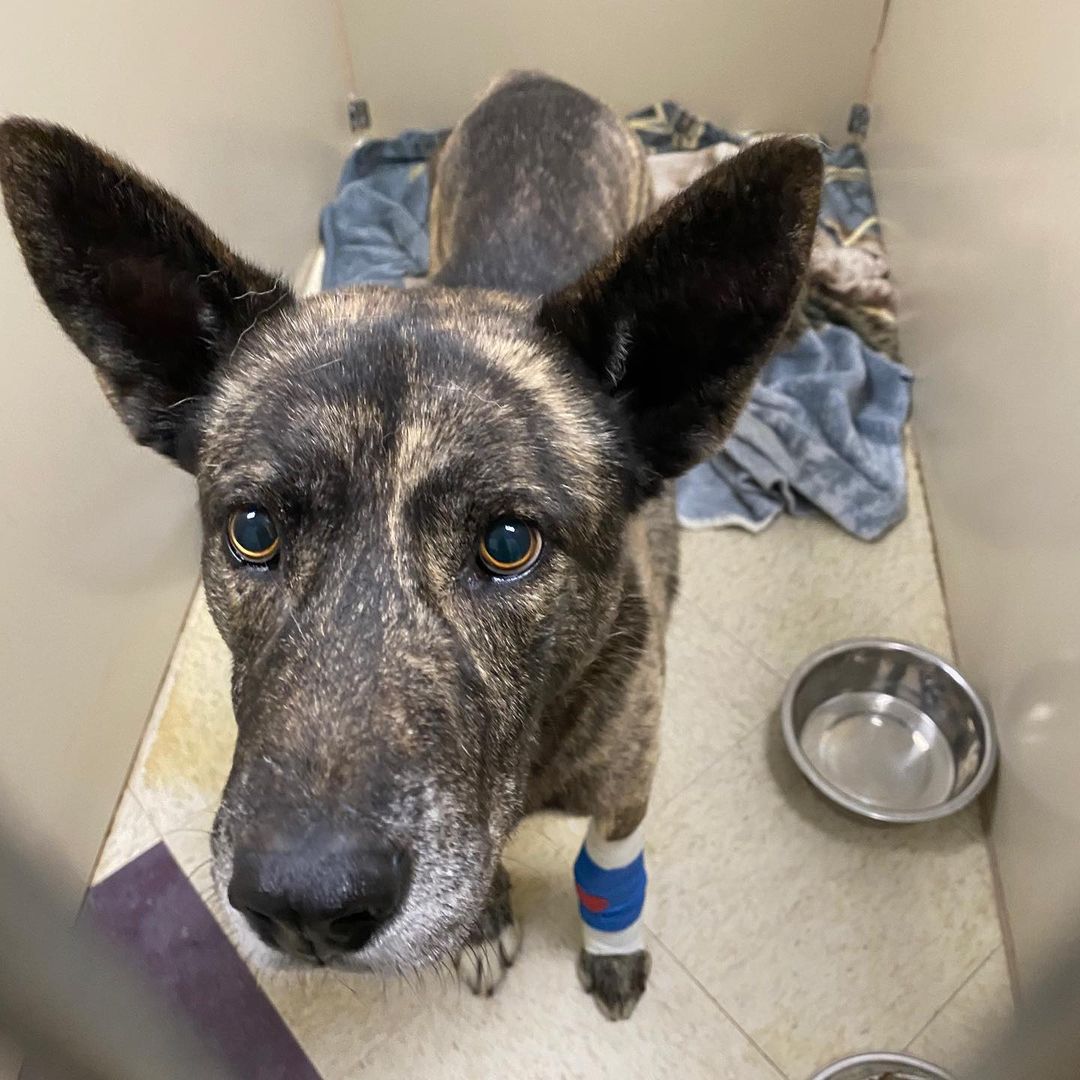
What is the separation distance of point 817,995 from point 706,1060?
29 cm

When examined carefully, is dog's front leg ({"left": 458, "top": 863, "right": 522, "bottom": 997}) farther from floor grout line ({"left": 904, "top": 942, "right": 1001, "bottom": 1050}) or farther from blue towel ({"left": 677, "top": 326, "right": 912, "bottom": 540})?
blue towel ({"left": 677, "top": 326, "right": 912, "bottom": 540})

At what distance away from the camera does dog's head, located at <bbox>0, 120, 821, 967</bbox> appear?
1.08 meters

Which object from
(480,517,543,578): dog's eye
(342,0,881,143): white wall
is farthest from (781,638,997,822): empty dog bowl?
(342,0,881,143): white wall

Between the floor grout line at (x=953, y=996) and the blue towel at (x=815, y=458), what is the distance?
1.24 meters

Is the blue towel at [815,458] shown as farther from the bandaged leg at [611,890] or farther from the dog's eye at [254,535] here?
the dog's eye at [254,535]

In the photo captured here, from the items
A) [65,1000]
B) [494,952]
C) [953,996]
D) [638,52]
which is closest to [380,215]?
[638,52]

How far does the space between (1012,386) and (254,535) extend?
2.00 meters

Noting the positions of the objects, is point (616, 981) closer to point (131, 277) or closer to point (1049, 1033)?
point (1049, 1033)

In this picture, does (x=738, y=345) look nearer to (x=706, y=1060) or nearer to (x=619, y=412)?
(x=619, y=412)

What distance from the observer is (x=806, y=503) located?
307 cm

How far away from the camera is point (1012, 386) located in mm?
2457

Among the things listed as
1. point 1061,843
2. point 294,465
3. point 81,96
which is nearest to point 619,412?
point 294,465

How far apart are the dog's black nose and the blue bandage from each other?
0.96 m

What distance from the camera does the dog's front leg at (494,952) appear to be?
2.12 m
